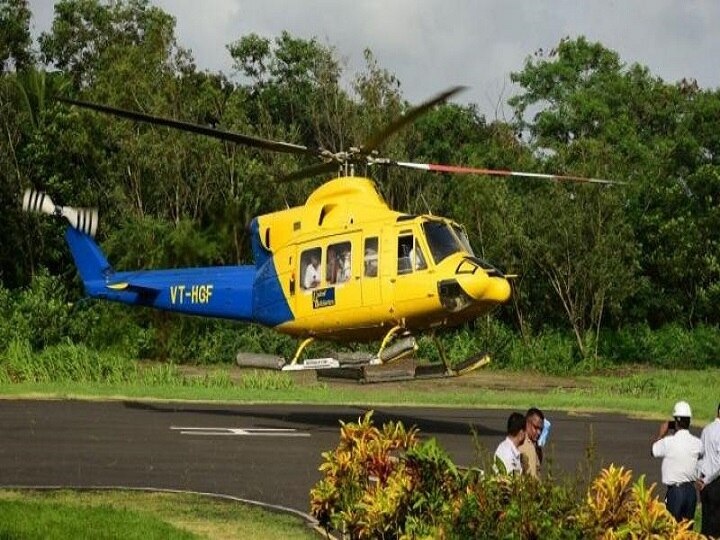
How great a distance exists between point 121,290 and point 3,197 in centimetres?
2000

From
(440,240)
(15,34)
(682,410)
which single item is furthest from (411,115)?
(15,34)

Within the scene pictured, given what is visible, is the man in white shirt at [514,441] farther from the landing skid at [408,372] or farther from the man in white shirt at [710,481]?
the landing skid at [408,372]

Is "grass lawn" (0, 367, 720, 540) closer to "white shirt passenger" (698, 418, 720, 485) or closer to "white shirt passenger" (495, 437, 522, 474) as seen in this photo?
"white shirt passenger" (495, 437, 522, 474)

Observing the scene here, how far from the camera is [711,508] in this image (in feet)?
42.4

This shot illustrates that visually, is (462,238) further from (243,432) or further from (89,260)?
(89,260)

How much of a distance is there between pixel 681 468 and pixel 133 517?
5.49 meters

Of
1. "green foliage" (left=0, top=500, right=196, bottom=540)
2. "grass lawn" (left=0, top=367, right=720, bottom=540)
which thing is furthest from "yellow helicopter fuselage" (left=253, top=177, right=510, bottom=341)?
"green foliage" (left=0, top=500, right=196, bottom=540)

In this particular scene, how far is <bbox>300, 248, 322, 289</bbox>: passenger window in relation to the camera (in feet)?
74.1

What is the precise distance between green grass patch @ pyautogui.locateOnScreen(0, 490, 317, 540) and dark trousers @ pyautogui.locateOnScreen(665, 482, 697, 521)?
354 cm

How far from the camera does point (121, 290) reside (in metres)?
25.7

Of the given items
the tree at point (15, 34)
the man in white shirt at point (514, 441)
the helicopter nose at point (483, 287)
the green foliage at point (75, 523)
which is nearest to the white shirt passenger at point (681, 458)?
the man in white shirt at point (514, 441)

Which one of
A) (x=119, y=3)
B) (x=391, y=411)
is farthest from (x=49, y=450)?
(x=119, y=3)

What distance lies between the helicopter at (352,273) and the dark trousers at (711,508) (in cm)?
798

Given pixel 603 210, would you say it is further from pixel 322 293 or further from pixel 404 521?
pixel 404 521
